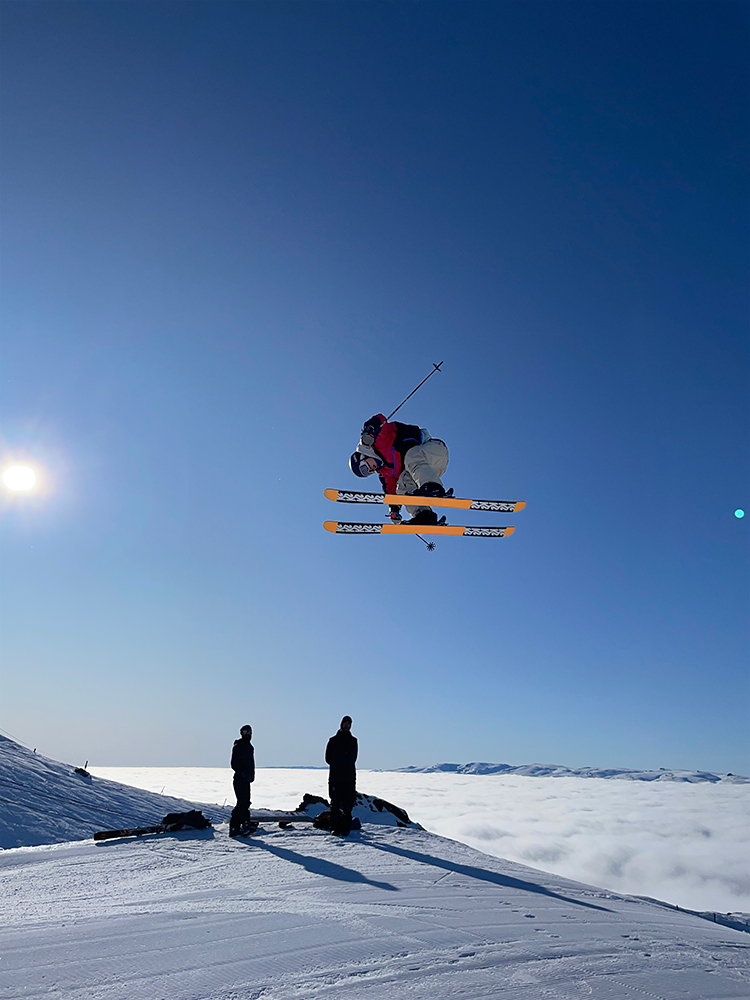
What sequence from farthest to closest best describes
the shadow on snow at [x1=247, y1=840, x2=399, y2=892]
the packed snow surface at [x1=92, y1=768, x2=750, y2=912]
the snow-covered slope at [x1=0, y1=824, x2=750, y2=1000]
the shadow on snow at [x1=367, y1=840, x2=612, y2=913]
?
the packed snow surface at [x1=92, y1=768, x2=750, y2=912]
the shadow on snow at [x1=367, y1=840, x2=612, y2=913]
the shadow on snow at [x1=247, y1=840, x2=399, y2=892]
the snow-covered slope at [x1=0, y1=824, x2=750, y2=1000]

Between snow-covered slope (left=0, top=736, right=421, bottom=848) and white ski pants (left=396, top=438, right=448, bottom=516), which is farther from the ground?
white ski pants (left=396, top=438, right=448, bottom=516)

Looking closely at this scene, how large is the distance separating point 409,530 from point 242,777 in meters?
5.60

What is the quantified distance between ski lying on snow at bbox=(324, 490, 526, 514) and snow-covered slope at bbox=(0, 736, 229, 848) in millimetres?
9411

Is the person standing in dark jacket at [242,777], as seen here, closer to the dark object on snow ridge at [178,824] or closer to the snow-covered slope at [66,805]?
the dark object on snow ridge at [178,824]

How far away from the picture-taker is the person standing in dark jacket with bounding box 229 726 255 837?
8430 millimetres

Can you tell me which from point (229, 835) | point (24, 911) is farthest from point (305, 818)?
point (24, 911)

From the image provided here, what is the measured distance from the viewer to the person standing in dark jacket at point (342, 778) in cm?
847

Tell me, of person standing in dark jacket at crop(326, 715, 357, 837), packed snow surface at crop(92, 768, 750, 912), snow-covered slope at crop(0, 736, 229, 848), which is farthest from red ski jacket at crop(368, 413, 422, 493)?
packed snow surface at crop(92, 768, 750, 912)

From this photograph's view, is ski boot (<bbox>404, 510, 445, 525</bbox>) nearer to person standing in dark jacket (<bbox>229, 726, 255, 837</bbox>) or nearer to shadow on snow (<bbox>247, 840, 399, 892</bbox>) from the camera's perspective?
person standing in dark jacket (<bbox>229, 726, 255, 837</bbox>)

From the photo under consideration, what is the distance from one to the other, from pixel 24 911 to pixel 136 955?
5.83ft

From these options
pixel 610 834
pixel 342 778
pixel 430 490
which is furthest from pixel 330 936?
pixel 610 834

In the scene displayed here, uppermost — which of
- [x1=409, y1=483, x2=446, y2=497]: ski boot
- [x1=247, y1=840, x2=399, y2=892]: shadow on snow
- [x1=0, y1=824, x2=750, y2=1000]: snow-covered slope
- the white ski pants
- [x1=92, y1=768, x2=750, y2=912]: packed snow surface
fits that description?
the white ski pants

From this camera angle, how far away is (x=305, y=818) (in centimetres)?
1065

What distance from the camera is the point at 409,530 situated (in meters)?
11.6
